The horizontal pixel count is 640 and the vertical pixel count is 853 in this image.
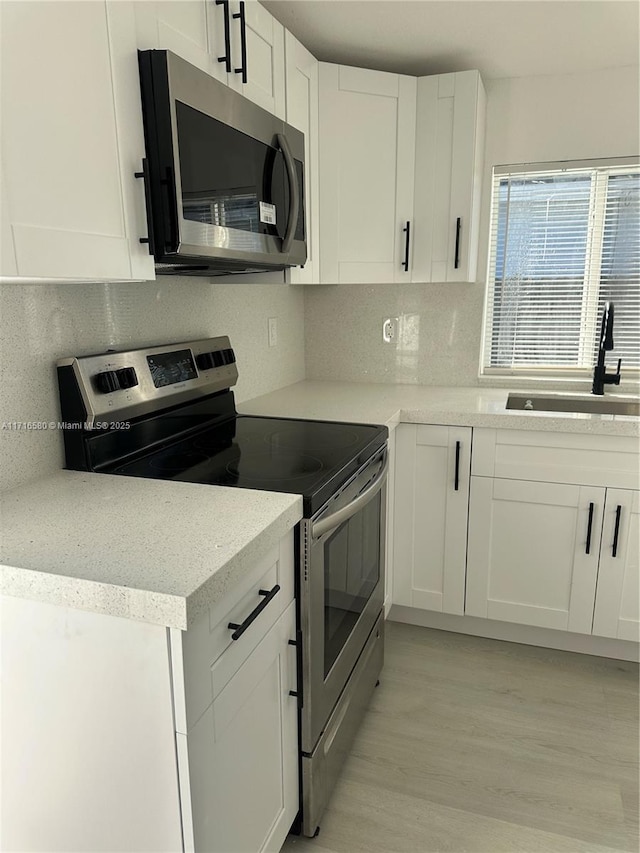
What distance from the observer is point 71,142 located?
1.05 m

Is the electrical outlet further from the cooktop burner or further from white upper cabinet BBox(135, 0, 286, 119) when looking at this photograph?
the cooktop burner

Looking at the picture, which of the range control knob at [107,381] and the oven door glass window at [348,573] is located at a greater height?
the range control knob at [107,381]

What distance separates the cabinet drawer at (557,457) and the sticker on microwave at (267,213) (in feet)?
3.57

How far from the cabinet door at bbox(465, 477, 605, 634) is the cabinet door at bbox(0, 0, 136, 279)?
5.33 feet

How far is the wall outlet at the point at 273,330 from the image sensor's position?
8.38 feet

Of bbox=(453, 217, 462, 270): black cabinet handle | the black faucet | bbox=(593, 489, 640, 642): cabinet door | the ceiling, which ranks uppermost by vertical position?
the ceiling

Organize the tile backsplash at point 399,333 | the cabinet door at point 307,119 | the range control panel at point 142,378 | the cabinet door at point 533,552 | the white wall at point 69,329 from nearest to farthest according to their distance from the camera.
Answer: the white wall at point 69,329, the range control panel at point 142,378, the cabinet door at point 307,119, the cabinet door at point 533,552, the tile backsplash at point 399,333

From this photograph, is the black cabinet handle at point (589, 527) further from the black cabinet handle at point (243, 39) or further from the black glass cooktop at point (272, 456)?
the black cabinet handle at point (243, 39)

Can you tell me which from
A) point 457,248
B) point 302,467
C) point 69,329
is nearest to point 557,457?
point 457,248

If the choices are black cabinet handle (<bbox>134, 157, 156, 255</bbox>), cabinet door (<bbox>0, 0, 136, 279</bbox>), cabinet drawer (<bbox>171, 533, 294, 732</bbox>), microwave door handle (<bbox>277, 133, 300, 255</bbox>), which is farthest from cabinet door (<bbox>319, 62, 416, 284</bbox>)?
cabinet drawer (<bbox>171, 533, 294, 732</bbox>)

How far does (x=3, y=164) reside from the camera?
93 cm

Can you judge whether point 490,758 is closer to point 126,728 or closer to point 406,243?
point 126,728

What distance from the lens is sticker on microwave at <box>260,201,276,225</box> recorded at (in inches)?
62.9

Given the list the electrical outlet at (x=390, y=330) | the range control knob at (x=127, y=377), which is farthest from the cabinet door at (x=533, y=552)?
the range control knob at (x=127, y=377)
